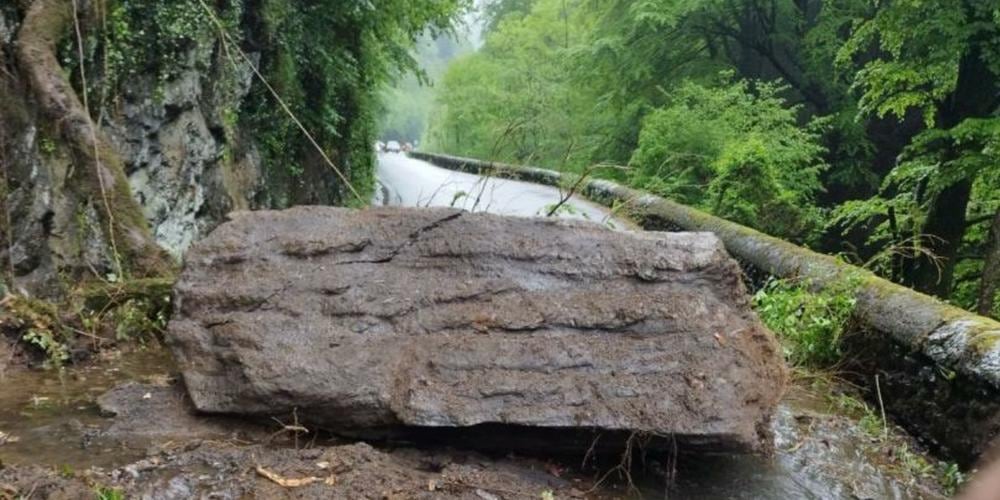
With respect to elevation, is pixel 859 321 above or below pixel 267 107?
below

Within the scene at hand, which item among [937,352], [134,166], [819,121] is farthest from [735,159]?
[134,166]

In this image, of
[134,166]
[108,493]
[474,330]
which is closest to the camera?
[108,493]

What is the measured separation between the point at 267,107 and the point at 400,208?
5.89 meters

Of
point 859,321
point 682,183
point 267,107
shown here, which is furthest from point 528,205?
point 859,321

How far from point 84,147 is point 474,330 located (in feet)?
10.4

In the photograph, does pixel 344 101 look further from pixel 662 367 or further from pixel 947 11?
pixel 662 367

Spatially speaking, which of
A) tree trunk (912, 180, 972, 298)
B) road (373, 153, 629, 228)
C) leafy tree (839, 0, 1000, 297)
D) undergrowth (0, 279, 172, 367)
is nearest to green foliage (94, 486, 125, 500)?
undergrowth (0, 279, 172, 367)

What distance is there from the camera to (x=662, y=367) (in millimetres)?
3875

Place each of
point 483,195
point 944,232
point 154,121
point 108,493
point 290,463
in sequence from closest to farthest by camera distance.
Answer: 1. point 108,493
2. point 290,463
3. point 154,121
4. point 944,232
5. point 483,195

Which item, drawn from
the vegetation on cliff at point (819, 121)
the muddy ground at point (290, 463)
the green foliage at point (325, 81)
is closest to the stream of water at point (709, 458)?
the muddy ground at point (290, 463)

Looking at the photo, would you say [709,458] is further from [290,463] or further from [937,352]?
[290,463]

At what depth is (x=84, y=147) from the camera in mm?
5211

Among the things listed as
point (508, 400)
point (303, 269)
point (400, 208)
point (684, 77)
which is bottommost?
point (508, 400)

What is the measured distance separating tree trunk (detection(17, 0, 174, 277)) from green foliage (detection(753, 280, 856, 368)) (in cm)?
498
